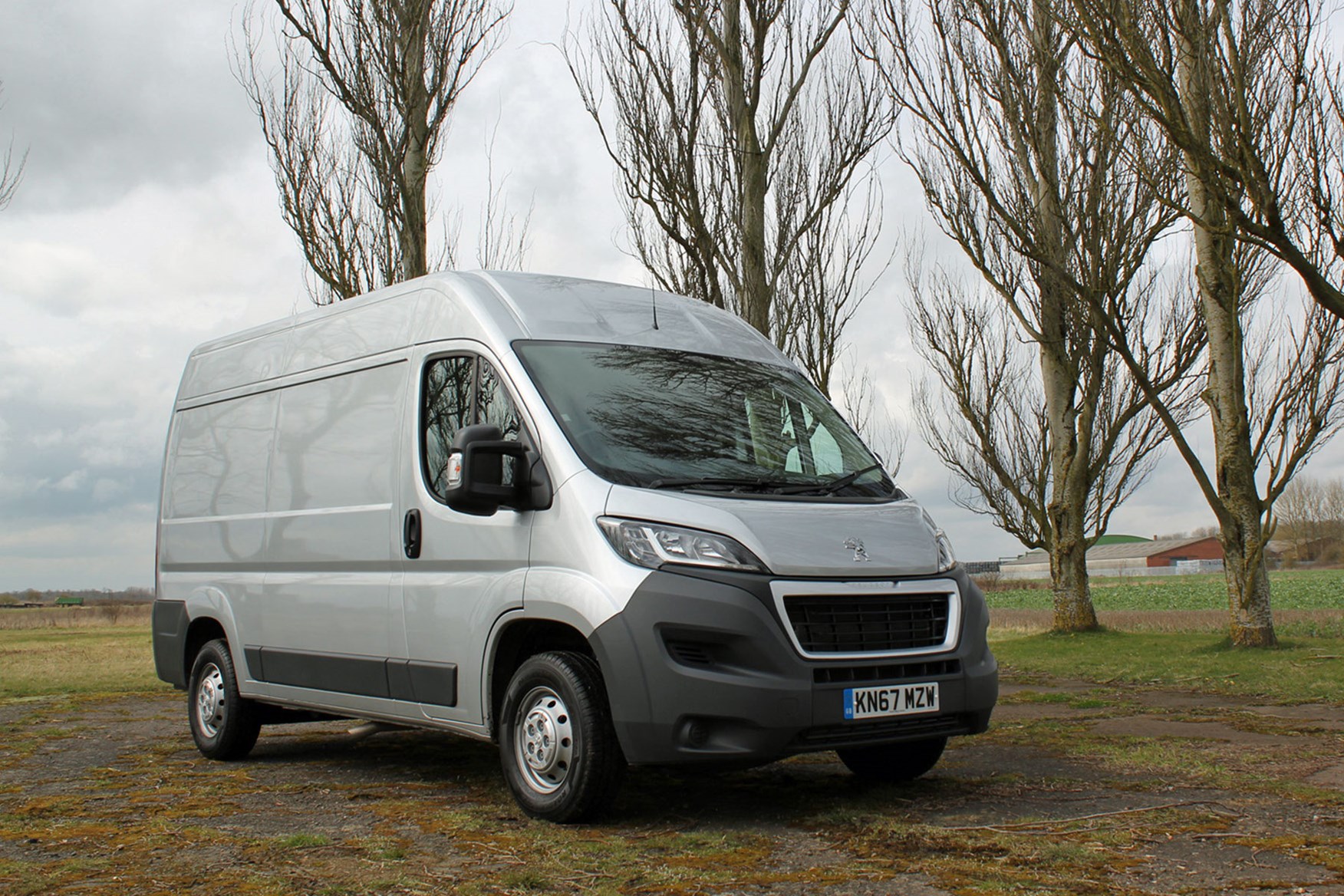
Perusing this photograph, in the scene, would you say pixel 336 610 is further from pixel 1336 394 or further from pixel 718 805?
pixel 1336 394

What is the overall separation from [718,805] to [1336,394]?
13.5 m

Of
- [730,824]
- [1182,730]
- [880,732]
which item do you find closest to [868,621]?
[880,732]

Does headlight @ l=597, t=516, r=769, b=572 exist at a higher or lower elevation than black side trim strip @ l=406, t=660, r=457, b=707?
higher

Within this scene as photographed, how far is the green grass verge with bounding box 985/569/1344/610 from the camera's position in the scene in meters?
45.0

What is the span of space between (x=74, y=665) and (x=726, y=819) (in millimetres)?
19128

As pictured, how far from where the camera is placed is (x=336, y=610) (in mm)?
6723

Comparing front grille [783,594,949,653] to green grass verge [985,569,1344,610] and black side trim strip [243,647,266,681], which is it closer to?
black side trim strip [243,647,266,681]

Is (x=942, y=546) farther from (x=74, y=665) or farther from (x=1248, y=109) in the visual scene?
(x=74, y=665)

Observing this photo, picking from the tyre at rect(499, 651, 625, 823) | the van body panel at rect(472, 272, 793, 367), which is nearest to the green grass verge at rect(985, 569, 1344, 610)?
the van body panel at rect(472, 272, 793, 367)

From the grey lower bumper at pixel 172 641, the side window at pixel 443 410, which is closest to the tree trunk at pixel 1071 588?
the grey lower bumper at pixel 172 641

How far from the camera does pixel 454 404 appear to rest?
6.11m

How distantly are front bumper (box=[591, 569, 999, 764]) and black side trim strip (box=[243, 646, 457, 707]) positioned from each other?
1.27 metres

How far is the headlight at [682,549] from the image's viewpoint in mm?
4977

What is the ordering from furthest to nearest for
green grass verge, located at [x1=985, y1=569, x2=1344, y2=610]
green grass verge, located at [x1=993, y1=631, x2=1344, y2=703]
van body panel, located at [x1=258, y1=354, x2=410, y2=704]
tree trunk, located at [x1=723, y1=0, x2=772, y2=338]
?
green grass verge, located at [x1=985, y1=569, x2=1344, y2=610] < tree trunk, located at [x1=723, y1=0, x2=772, y2=338] < green grass verge, located at [x1=993, y1=631, x2=1344, y2=703] < van body panel, located at [x1=258, y1=354, x2=410, y2=704]
